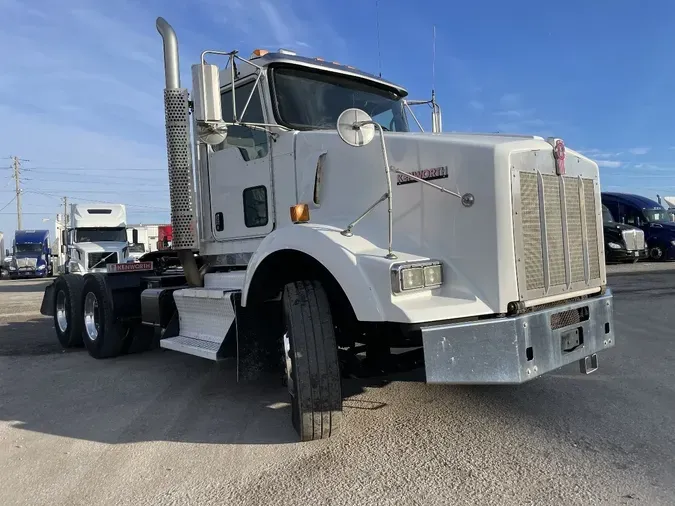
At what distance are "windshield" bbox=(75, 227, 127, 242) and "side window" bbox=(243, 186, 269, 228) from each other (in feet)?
54.4

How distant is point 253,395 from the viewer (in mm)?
5145

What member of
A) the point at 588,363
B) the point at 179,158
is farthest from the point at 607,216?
the point at 179,158

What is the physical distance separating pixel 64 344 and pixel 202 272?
3.54 metres

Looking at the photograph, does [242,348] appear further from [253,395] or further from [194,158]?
[194,158]

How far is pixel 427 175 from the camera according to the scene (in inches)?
148

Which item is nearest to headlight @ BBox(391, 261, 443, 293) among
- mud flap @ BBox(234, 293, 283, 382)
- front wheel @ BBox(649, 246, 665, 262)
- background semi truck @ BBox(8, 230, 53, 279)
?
mud flap @ BBox(234, 293, 283, 382)

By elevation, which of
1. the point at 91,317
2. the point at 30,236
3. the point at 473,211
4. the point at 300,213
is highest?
the point at 30,236

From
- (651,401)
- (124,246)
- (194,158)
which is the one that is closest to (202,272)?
(194,158)

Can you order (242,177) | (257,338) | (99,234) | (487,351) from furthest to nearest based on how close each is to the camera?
(99,234), (242,177), (257,338), (487,351)

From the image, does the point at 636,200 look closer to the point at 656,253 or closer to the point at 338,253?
the point at 656,253

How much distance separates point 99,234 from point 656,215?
20.4m

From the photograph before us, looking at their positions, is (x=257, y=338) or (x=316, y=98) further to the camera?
(x=316, y=98)

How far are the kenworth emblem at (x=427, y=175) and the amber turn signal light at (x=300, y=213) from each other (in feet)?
2.53

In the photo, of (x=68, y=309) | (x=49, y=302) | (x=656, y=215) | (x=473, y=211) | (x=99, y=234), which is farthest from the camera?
(x=656, y=215)
